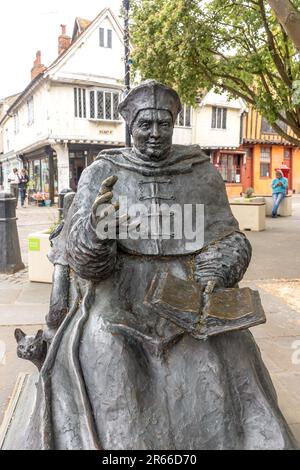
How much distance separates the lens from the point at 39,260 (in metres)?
6.27

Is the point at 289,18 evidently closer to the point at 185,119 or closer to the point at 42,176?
the point at 185,119

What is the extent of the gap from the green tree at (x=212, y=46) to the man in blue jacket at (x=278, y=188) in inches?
160

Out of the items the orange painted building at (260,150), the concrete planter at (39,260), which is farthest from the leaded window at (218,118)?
the concrete planter at (39,260)

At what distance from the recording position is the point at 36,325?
4.55 meters

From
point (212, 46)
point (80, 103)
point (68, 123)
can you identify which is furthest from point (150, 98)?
point (80, 103)

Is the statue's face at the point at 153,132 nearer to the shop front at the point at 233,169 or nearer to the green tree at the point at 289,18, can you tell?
the green tree at the point at 289,18

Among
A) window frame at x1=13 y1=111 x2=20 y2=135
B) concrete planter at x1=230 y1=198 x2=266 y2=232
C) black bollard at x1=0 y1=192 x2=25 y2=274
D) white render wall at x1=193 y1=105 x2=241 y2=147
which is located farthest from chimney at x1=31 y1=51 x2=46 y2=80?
black bollard at x1=0 y1=192 x2=25 y2=274

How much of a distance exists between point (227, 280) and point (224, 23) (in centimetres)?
873

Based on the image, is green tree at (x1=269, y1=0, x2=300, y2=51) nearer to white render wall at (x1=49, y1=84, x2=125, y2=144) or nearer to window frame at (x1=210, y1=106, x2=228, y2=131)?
white render wall at (x1=49, y1=84, x2=125, y2=144)

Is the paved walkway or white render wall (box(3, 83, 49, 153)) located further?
white render wall (box(3, 83, 49, 153))

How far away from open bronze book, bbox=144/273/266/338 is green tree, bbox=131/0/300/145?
7.03 m

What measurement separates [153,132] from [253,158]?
24382 millimetres

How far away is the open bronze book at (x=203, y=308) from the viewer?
67.1 inches

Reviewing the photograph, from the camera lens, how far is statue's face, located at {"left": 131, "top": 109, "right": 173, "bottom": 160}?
2150mm
